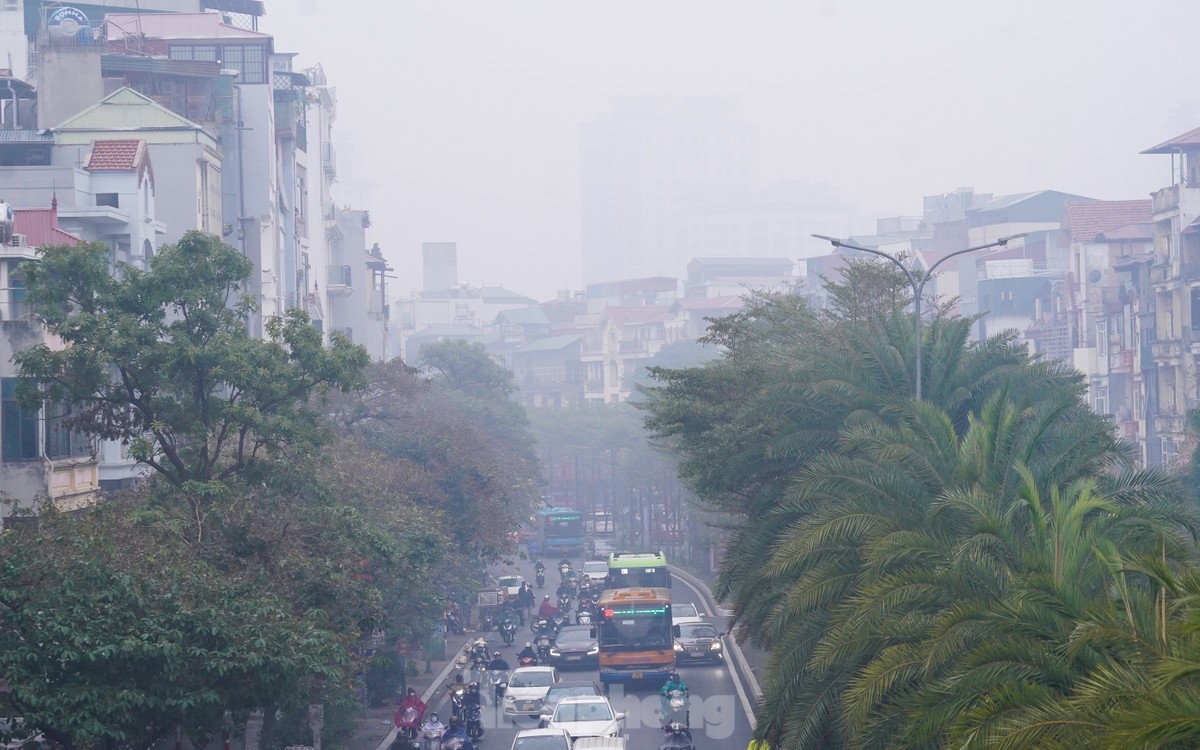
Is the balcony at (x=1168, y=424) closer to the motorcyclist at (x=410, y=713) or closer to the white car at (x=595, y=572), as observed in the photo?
the white car at (x=595, y=572)

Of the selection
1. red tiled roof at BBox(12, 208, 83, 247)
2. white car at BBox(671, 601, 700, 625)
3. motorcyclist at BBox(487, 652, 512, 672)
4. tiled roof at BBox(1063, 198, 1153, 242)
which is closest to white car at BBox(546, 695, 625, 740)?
motorcyclist at BBox(487, 652, 512, 672)

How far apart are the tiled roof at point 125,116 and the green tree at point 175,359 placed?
20139mm

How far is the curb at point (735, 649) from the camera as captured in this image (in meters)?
32.4

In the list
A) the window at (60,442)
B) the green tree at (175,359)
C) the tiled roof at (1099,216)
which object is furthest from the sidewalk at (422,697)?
the tiled roof at (1099,216)

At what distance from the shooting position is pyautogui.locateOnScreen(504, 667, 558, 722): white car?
96.0 feet

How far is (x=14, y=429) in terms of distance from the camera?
79.4 feet

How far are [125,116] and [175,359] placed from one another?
73.4 ft

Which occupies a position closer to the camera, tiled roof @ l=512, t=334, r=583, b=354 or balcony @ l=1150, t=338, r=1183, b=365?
balcony @ l=1150, t=338, r=1183, b=365

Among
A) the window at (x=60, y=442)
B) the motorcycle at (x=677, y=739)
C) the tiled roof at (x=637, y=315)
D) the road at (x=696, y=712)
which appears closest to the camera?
the motorcycle at (x=677, y=739)

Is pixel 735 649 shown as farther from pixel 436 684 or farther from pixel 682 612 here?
pixel 436 684

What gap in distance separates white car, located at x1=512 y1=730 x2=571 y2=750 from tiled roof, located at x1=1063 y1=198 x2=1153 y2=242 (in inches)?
1968

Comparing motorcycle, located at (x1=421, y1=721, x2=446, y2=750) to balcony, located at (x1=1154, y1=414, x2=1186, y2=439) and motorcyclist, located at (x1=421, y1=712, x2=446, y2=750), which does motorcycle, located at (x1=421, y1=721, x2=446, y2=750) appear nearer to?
motorcyclist, located at (x1=421, y1=712, x2=446, y2=750)

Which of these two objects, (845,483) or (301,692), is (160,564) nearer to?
(301,692)

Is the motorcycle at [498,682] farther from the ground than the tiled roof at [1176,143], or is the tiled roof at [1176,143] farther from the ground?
the tiled roof at [1176,143]
